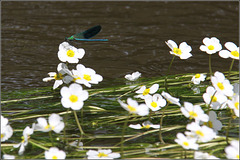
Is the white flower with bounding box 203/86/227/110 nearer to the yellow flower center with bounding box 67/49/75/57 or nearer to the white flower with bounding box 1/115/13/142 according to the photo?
the yellow flower center with bounding box 67/49/75/57

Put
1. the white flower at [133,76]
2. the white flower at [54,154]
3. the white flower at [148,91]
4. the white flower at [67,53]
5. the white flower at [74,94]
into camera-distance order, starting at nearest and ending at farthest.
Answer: the white flower at [54,154] → the white flower at [74,94] → the white flower at [67,53] → the white flower at [148,91] → the white flower at [133,76]

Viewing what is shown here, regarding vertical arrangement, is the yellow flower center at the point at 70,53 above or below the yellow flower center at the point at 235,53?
above

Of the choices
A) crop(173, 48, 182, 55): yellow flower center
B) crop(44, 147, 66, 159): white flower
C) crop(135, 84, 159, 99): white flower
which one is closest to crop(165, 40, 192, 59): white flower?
crop(173, 48, 182, 55): yellow flower center

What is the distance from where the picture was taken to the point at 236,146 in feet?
3.64

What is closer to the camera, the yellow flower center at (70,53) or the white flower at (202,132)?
the white flower at (202,132)

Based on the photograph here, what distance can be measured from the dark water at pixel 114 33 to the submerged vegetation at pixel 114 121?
0.35 meters

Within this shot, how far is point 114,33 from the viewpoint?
2.78 metres

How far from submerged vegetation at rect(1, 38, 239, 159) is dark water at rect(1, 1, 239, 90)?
346mm

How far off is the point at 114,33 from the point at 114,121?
1364 millimetres

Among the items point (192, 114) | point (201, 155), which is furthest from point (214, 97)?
point (201, 155)

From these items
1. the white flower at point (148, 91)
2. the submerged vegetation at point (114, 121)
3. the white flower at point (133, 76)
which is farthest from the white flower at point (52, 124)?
the white flower at point (133, 76)

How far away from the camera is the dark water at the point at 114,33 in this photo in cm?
220

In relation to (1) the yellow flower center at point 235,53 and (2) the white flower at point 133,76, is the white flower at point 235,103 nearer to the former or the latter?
(1) the yellow flower center at point 235,53

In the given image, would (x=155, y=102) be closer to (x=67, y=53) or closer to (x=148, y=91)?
(x=148, y=91)
